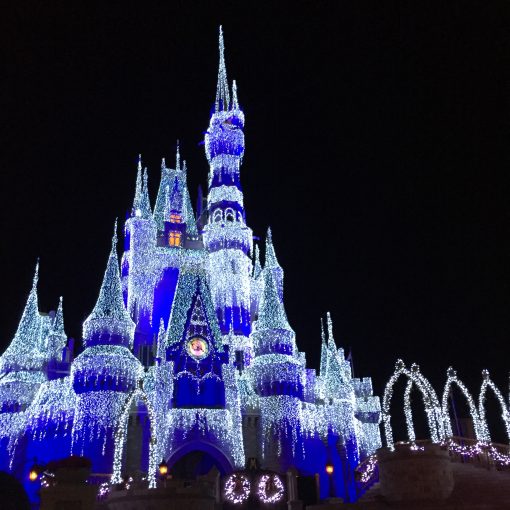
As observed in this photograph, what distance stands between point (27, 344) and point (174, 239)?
1467 cm

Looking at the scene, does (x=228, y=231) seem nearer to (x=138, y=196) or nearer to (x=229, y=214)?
(x=229, y=214)

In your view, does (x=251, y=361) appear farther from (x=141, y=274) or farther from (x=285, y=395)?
(x=141, y=274)

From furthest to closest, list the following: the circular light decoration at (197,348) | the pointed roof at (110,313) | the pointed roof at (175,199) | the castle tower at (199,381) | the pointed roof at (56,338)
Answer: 1. the pointed roof at (175,199)
2. the pointed roof at (56,338)
3. the circular light decoration at (197,348)
4. the pointed roof at (110,313)
5. the castle tower at (199,381)

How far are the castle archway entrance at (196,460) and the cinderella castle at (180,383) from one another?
86 mm

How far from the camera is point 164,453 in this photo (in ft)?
105

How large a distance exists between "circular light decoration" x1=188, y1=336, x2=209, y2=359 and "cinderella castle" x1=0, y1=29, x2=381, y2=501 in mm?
68

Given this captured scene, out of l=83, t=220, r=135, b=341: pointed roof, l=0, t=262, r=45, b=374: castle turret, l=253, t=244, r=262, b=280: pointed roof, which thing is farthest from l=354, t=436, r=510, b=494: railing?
l=253, t=244, r=262, b=280: pointed roof

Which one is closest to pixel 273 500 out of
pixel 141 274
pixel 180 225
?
pixel 141 274

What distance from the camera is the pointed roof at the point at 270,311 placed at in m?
37.2

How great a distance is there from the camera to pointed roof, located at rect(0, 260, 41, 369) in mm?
36938

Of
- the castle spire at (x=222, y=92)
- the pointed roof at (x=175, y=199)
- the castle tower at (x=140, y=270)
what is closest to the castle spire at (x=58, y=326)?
the castle tower at (x=140, y=270)

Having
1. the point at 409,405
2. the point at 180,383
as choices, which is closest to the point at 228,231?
the point at 180,383

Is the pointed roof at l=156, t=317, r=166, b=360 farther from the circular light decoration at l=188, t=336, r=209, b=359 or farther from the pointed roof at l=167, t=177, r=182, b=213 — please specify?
the pointed roof at l=167, t=177, r=182, b=213

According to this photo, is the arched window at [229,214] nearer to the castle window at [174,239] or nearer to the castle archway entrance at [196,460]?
the castle window at [174,239]
